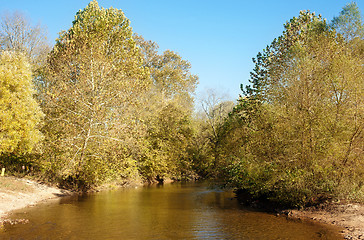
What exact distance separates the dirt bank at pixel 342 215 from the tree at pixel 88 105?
1436 centimetres

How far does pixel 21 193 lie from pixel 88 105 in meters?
8.38

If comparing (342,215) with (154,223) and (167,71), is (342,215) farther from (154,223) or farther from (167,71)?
(167,71)

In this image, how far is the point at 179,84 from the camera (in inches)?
1977

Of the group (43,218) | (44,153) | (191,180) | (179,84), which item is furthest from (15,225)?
(179,84)

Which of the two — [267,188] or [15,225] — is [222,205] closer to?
[267,188]

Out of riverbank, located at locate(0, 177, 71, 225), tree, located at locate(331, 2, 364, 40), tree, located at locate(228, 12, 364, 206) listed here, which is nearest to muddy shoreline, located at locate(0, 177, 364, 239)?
riverbank, located at locate(0, 177, 71, 225)

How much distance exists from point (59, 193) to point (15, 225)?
40.1 feet

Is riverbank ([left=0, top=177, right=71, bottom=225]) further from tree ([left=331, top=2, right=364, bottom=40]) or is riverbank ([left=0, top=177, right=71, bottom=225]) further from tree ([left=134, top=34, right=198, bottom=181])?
tree ([left=331, top=2, right=364, bottom=40])

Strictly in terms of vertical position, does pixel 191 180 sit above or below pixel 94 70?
below

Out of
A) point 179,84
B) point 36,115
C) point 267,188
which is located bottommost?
point 267,188

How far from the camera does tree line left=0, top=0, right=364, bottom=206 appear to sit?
1788 centimetres

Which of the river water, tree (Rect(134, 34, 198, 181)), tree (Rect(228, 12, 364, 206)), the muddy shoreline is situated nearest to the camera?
the river water

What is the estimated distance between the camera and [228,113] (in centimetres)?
2905

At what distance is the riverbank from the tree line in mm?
1676
